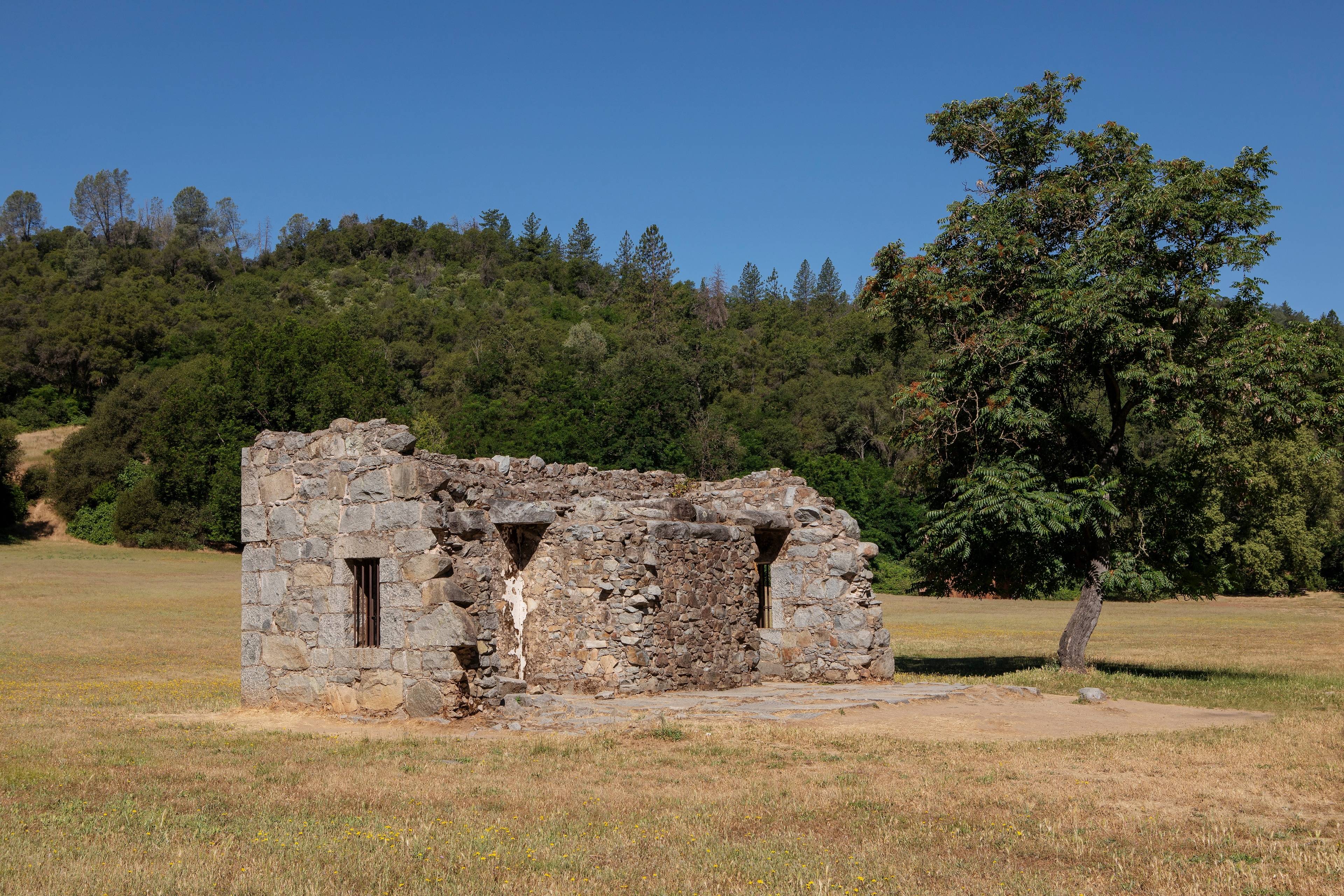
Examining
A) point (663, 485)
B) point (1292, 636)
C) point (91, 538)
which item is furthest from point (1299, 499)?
point (91, 538)

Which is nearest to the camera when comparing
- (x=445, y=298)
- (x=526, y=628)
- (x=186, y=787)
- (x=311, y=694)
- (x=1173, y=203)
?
(x=186, y=787)

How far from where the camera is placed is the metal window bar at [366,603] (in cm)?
1452

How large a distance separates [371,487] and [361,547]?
2.56 ft

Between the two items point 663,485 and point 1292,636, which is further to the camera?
point 1292,636

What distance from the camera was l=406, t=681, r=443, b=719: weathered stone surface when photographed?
1350 cm

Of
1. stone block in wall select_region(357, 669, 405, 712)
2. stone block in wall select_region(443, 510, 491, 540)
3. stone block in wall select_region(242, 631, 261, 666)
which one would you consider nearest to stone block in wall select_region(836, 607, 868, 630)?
stone block in wall select_region(443, 510, 491, 540)

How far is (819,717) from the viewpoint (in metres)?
14.0

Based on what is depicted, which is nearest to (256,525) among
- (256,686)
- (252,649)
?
(252,649)

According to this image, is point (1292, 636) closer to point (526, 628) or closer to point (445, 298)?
point (526, 628)

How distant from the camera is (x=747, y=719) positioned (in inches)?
531

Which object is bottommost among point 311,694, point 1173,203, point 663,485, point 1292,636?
point 1292,636

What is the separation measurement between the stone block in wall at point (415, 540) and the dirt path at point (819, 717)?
2.11m

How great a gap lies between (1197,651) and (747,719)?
58.2ft

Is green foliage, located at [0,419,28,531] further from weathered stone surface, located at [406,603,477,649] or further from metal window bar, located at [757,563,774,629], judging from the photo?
weathered stone surface, located at [406,603,477,649]
